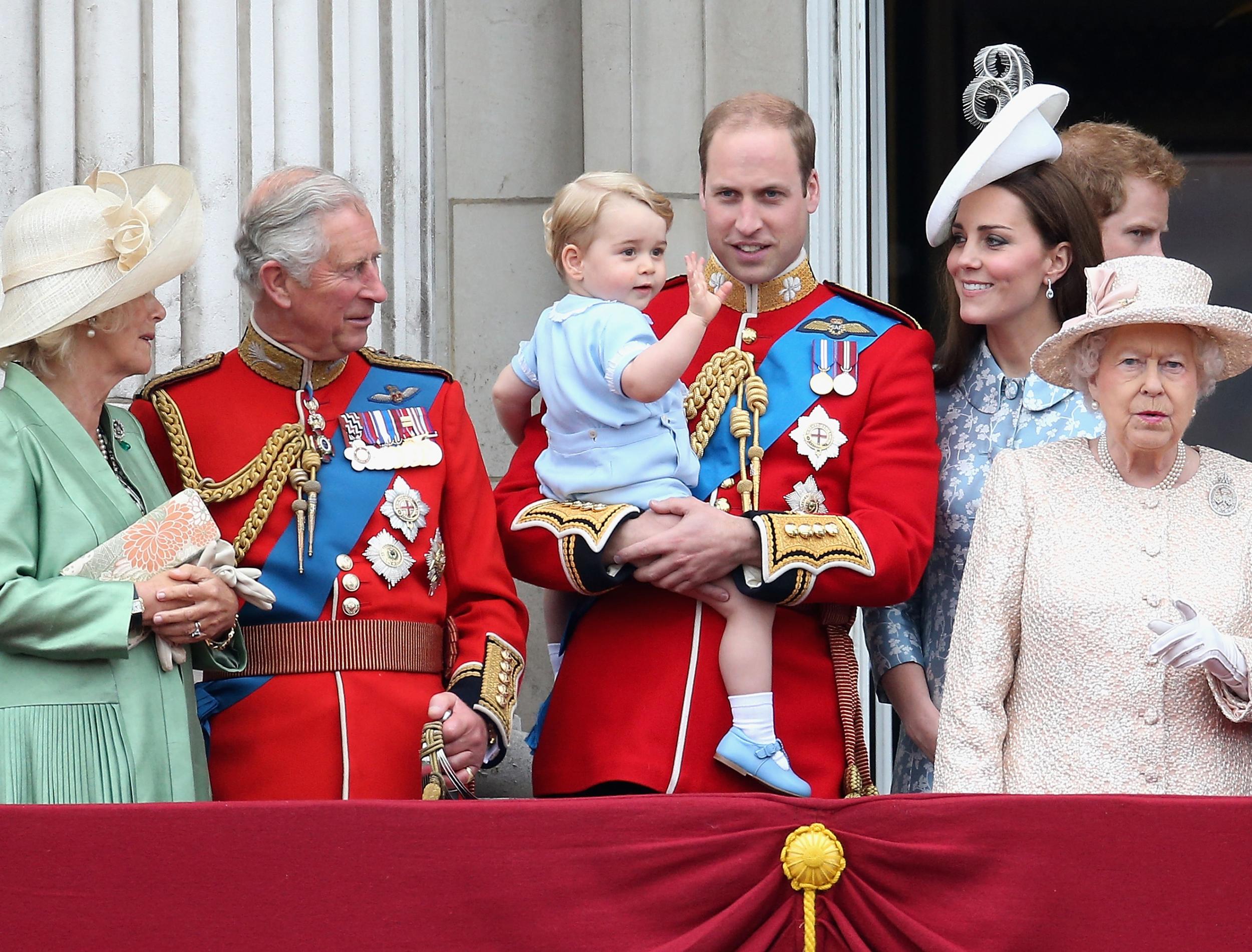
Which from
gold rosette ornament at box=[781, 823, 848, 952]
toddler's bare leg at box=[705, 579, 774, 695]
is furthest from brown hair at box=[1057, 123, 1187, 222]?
gold rosette ornament at box=[781, 823, 848, 952]

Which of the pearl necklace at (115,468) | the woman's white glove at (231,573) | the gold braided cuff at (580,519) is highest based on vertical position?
the pearl necklace at (115,468)

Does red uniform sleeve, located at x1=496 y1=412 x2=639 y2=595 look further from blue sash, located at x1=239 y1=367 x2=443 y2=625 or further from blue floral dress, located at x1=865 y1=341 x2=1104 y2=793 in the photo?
blue floral dress, located at x1=865 y1=341 x2=1104 y2=793

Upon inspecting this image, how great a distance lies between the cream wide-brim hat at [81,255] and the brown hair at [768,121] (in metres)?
0.94

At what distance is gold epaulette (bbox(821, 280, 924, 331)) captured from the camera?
3381 mm

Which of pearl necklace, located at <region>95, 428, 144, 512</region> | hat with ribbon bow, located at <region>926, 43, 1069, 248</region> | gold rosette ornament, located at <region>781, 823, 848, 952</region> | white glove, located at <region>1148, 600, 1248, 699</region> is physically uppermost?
hat with ribbon bow, located at <region>926, 43, 1069, 248</region>

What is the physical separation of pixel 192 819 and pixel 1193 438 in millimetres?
3894

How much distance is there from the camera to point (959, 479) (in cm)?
340

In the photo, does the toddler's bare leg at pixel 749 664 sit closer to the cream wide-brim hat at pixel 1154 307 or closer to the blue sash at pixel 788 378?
the blue sash at pixel 788 378

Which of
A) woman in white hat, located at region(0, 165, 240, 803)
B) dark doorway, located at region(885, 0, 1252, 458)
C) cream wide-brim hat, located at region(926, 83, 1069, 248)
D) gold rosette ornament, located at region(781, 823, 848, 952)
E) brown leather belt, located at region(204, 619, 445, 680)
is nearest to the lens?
gold rosette ornament, located at region(781, 823, 848, 952)

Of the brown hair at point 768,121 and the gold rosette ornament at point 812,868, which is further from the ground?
the brown hair at point 768,121

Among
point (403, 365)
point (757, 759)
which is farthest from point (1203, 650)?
point (403, 365)

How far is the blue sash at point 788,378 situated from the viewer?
3.27 m

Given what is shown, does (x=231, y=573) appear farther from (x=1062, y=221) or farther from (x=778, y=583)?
(x=1062, y=221)

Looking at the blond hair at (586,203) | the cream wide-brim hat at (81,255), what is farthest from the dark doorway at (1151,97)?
the cream wide-brim hat at (81,255)
